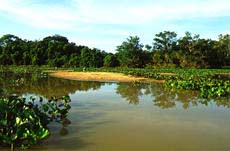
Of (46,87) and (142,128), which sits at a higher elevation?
(46,87)

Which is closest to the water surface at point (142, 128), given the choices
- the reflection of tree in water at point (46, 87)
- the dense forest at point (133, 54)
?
the reflection of tree in water at point (46, 87)

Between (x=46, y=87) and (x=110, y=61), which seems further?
(x=110, y=61)

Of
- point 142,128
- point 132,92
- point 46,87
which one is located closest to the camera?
point 142,128

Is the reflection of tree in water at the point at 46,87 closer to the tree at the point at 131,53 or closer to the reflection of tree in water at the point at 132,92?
the reflection of tree in water at the point at 132,92

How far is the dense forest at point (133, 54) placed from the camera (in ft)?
179

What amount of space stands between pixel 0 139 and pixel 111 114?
511 cm

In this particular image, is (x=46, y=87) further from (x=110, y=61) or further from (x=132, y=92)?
(x=110, y=61)

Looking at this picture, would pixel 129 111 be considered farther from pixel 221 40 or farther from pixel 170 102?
pixel 221 40

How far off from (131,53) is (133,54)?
534mm

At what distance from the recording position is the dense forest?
54.6m

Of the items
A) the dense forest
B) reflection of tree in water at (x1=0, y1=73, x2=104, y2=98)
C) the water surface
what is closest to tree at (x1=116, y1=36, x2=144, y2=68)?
the dense forest

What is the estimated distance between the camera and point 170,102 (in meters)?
15.6

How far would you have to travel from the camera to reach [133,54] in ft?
188

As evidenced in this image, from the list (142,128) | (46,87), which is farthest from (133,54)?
(142,128)
